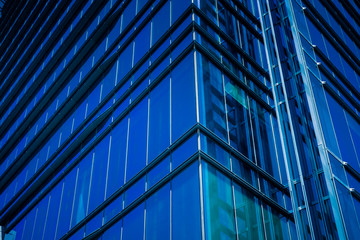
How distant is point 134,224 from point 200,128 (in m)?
3.49

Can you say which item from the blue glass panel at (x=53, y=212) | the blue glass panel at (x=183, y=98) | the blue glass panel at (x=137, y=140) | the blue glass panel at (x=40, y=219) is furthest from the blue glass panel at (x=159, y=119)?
the blue glass panel at (x=40, y=219)

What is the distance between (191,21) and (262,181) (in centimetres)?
591

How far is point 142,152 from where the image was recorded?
49.0 ft

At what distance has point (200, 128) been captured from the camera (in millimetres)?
13031

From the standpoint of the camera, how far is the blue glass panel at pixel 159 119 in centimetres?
1422

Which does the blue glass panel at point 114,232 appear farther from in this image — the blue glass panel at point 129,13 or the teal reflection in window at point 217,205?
the blue glass panel at point 129,13

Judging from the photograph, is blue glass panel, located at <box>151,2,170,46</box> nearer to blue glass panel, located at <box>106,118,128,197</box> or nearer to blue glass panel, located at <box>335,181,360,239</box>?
blue glass panel, located at <box>106,118,128,197</box>

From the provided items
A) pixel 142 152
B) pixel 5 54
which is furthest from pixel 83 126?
pixel 5 54

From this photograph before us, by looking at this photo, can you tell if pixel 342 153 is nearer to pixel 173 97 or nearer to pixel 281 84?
pixel 281 84

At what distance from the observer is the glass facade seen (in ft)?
43.2

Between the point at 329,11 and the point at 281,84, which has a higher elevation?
the point at 329,11

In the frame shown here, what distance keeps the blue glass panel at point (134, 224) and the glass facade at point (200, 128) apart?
0.17ft

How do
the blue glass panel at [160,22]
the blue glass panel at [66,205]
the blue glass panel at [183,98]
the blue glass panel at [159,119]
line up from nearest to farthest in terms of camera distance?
the blue glass panel at [183,98], the blue glass panel at [159,119], the blue glass panel at [160,22], the blue glass panel at [66,205]

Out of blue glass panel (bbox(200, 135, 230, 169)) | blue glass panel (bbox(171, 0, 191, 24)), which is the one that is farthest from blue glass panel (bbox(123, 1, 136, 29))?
blue glass panel (bbox(200, 135, 230, 169))
